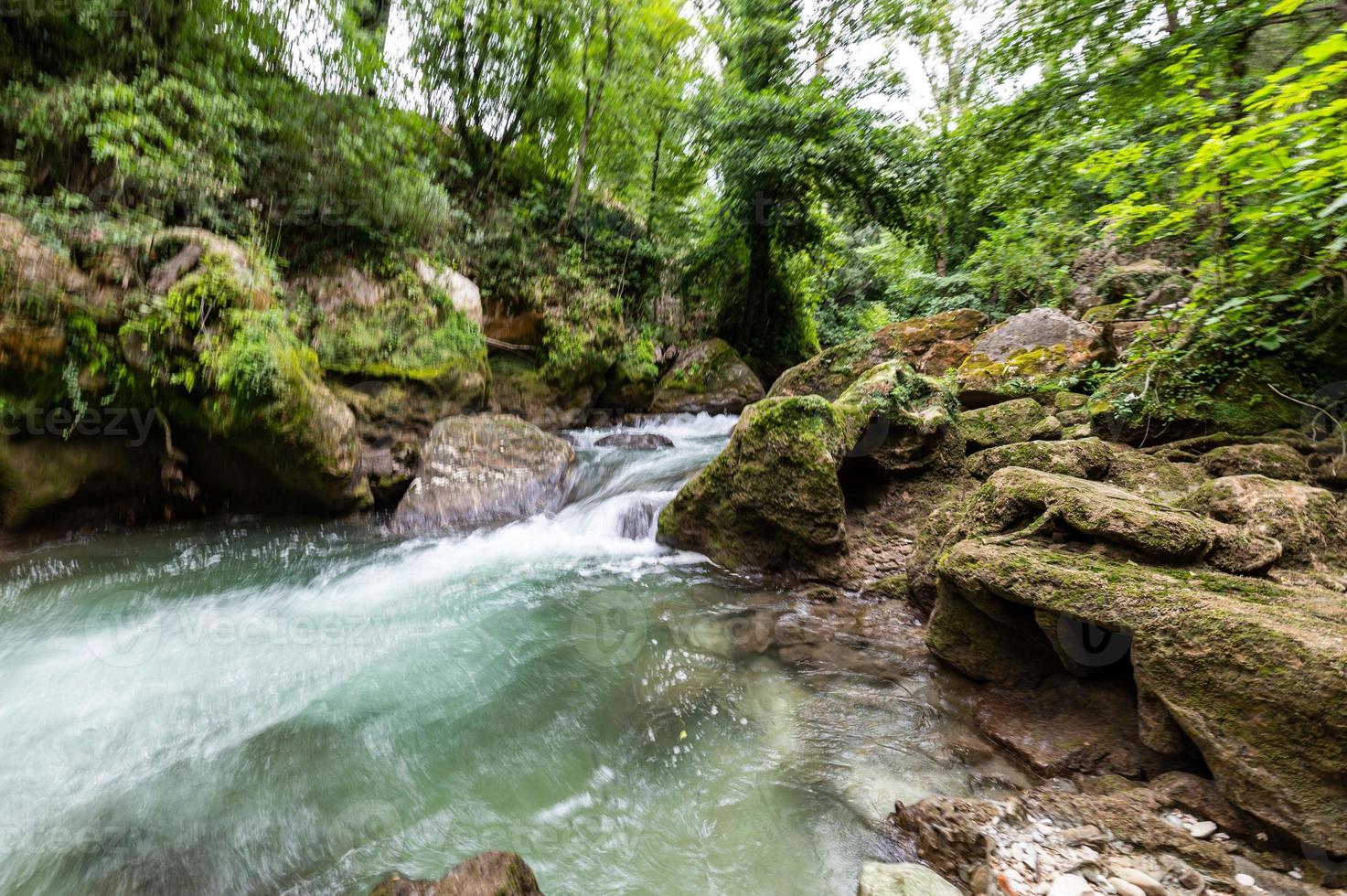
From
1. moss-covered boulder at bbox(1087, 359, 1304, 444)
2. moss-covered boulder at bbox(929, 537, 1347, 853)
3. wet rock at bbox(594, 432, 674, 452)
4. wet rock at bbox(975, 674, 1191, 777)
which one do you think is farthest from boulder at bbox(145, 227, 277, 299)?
moss-covered boulder at bbox(1087, 359, 1304, 444)

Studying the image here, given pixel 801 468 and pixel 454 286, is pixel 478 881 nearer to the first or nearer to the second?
pixel 801 468

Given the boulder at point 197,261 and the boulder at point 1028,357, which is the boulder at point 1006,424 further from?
the boulder at point 197,261

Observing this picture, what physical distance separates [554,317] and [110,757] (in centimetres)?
921

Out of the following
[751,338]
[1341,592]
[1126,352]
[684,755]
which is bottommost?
[684,755]

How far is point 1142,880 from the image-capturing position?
1784mm

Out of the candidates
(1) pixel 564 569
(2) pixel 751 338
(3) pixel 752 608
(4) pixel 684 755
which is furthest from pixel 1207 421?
(2) pixel 751 338

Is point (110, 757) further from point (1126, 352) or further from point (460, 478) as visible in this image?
point (1126, 352)

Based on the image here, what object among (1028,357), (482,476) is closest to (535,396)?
(482,476)

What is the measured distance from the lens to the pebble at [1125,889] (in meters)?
1.75

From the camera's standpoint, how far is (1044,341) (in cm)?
651

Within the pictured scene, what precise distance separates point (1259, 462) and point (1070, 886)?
363 centimetres

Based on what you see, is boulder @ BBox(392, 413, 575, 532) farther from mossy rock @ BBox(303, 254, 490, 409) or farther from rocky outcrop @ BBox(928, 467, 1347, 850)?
rocky outcrop @ BBox(928, 467, 1347, 850)

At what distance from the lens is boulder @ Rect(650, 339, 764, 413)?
12961 mm

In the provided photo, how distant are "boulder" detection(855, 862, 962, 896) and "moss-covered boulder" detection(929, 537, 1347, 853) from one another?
1.16 m
